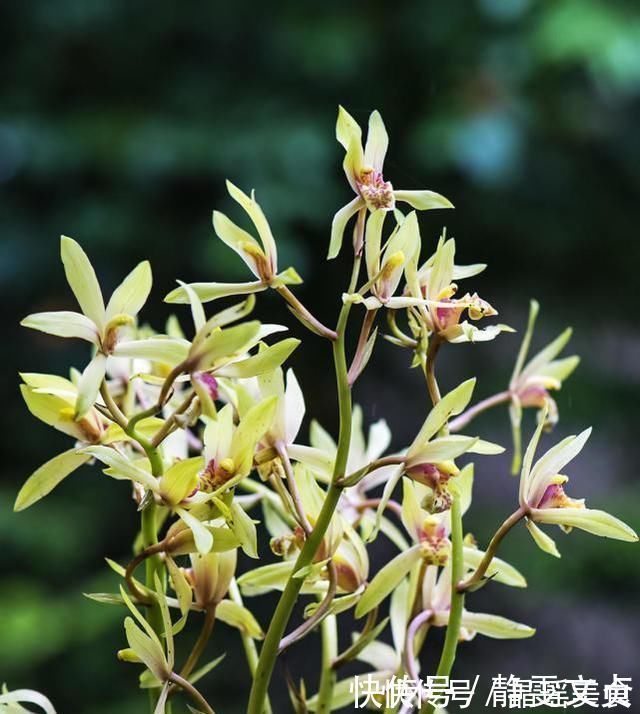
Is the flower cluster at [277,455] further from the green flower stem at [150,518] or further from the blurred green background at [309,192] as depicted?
the blurred green background at [309,192]

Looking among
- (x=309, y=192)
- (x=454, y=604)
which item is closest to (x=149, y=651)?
(x=454, y=604)

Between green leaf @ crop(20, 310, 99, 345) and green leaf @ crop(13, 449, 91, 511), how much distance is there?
0.05 meters

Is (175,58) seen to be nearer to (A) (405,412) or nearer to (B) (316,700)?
(A) (405,412)

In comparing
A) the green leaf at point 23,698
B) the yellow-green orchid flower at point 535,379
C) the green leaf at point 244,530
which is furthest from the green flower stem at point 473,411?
the green leaf at point 23,698

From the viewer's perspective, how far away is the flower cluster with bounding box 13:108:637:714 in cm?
37

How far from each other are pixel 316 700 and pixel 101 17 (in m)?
1.75

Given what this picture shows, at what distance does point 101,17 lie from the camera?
194 centimetres

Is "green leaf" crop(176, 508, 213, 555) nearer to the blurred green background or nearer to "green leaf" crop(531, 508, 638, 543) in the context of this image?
"green leaf" crop(531, 508, 638, 543)

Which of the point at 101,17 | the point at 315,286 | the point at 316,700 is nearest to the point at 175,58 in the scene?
the point at 101,17

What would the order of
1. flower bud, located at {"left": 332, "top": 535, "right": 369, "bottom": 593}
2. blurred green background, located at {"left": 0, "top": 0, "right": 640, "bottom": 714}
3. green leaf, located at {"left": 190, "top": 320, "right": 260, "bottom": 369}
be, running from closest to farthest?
green leaf, located at {"left": 190, "top": 320, "right": 260, "bottom": 369}
flower bud, located at {"left": 332, "top": 535, "right": 369, "bottom": 593}
blurred green background, located at {"left": 0, "top": 0, "right": 640, "bottom": 714}

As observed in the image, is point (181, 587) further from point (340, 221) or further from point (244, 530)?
point (340, 221)

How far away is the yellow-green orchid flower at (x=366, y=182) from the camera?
397mm

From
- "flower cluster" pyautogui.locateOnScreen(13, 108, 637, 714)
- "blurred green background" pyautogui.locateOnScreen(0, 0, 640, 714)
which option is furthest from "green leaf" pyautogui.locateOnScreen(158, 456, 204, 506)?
"blurred green background" pyautogui.locateOnScreen(0, 0, 640, 714)

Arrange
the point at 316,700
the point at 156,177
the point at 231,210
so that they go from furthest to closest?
the point at 156,177 → the point at 231,210 → the point at 316,700
